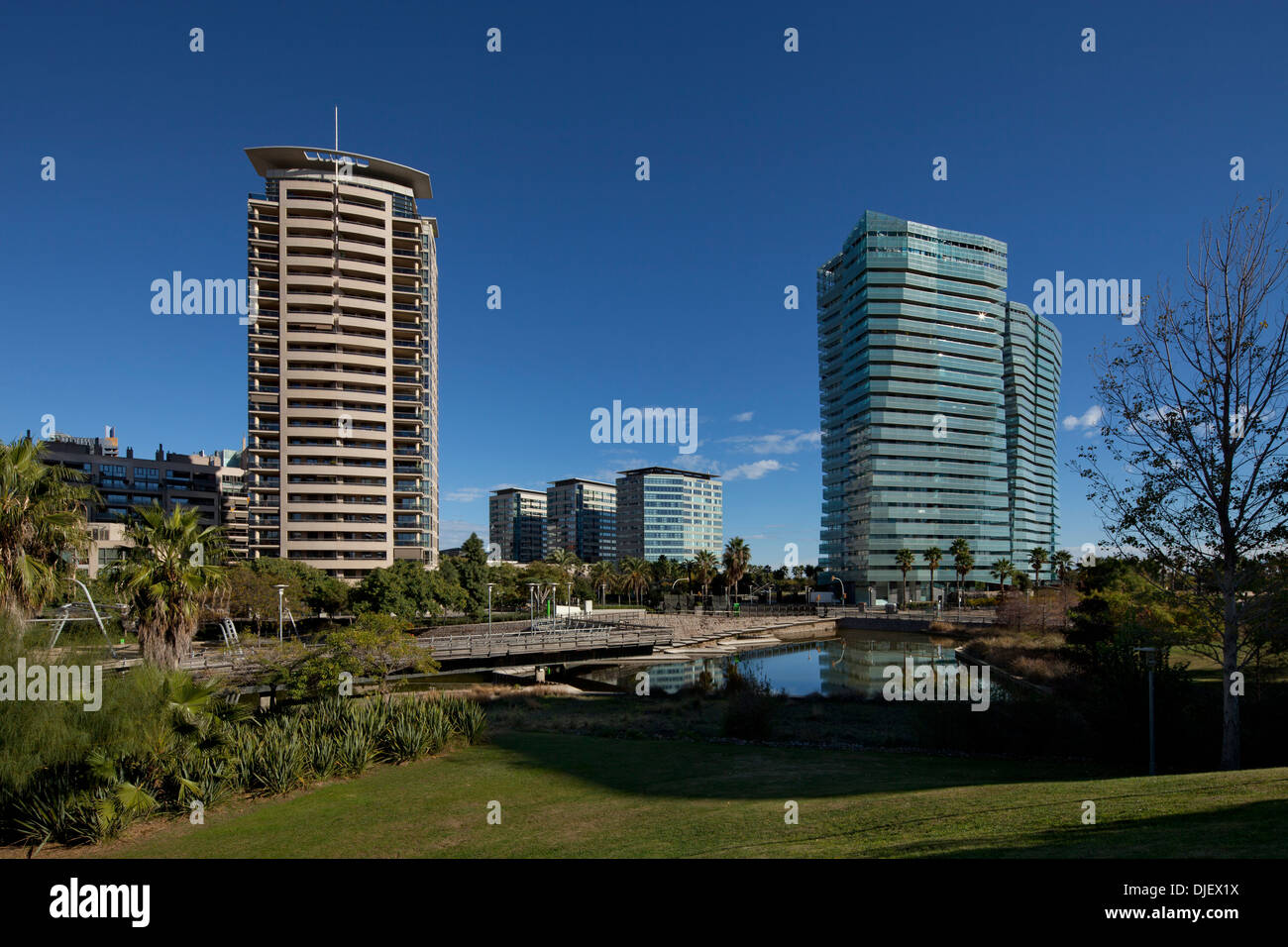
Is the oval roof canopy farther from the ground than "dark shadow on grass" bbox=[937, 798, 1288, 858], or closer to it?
farther from the ground

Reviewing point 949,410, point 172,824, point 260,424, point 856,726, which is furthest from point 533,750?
point 949,410

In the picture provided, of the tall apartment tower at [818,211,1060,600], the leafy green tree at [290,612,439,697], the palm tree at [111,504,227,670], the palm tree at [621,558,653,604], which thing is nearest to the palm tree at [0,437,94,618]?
the palm tree at [111,504,227,670]

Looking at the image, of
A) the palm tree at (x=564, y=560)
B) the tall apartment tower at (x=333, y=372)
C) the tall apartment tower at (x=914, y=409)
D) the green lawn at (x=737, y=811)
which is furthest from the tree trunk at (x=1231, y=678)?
the tall apartment tower at (x=914, y=409)

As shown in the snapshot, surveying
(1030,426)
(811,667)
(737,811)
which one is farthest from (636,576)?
(1030,426)

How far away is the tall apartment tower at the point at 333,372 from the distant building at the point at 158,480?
18.9m

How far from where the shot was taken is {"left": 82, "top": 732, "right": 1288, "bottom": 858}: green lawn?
303 inches

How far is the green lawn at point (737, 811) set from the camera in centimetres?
770

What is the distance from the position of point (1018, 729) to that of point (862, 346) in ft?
366

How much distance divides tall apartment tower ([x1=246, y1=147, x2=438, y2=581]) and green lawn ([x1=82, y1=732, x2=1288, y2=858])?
68.3 meters

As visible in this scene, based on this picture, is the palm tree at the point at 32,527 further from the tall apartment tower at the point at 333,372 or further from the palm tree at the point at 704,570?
the palm tree at the point at 704,570

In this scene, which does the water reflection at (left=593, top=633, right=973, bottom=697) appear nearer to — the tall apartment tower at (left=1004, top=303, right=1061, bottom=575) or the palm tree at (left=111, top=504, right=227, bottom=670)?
the palm tree at (left=111, top=504, right=227, bottom=670)

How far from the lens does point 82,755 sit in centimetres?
1252

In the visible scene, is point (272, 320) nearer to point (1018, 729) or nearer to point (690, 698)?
point (690, 698)

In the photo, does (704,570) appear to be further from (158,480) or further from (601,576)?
(158,480)
